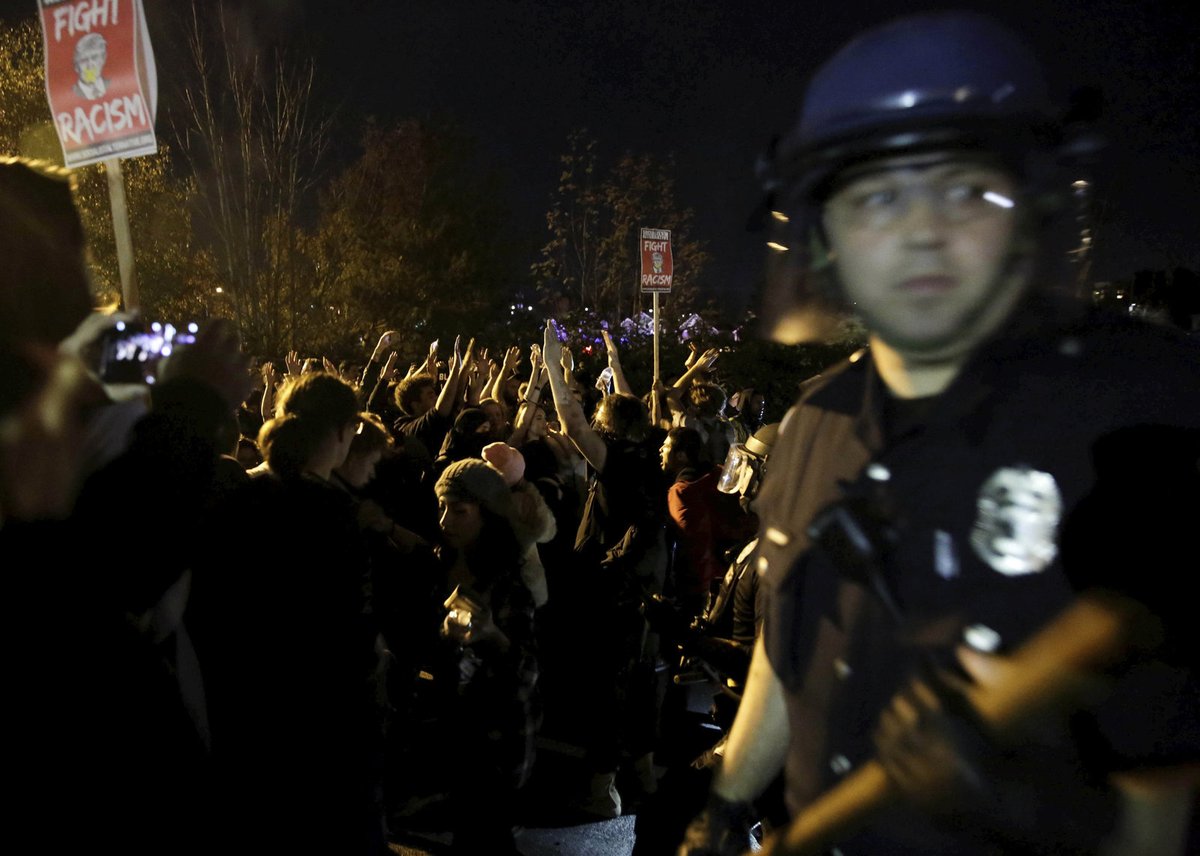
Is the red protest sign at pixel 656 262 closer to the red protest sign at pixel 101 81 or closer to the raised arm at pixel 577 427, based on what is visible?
the raised arm at pixel 577 427

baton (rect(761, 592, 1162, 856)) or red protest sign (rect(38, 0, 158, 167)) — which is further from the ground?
red protest sign (rect(38, 0, 158, 167))

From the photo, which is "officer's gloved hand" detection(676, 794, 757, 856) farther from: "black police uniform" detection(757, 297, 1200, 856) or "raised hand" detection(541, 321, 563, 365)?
"raised hand" detection(541, 321, 563, 365)

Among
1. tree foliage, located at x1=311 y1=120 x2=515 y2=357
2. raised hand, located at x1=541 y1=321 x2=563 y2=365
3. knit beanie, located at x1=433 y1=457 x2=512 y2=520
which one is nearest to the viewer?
knit beanie, located at x1=433 y1=457 x2=512 y2=520

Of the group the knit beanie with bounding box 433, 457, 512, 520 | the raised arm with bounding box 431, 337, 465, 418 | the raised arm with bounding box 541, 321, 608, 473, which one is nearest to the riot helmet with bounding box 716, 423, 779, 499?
the raised arm with bounding box 541, 321, 608, 473

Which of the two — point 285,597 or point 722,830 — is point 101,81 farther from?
point 722,830

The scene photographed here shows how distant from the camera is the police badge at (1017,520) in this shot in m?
1.22

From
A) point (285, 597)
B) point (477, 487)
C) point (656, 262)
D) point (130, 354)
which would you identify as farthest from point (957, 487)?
point (656, 262)

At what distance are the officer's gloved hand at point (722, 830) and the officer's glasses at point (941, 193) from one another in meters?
1.16

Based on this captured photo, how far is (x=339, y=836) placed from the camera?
2.91 metres

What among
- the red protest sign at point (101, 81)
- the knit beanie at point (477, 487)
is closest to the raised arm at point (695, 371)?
the knit beanie at point (477, 487)

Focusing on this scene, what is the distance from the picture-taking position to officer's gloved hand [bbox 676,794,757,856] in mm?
1704

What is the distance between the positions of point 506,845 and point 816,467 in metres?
3.08

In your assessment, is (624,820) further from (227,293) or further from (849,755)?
(227,293)

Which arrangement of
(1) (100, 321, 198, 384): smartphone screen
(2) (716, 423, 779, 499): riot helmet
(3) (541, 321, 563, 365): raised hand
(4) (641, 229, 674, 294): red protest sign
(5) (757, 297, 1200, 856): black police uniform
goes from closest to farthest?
(5) (757, 297, 1200, 856): black police uniform < (1) (100, 321, 198, 384): smartphone screen < (3) (541, 321, 563, 365): raised hand < (2) (716, 423, 779, 499): riot helmet < (4) (641, 229, 674, 294): red protest sign
